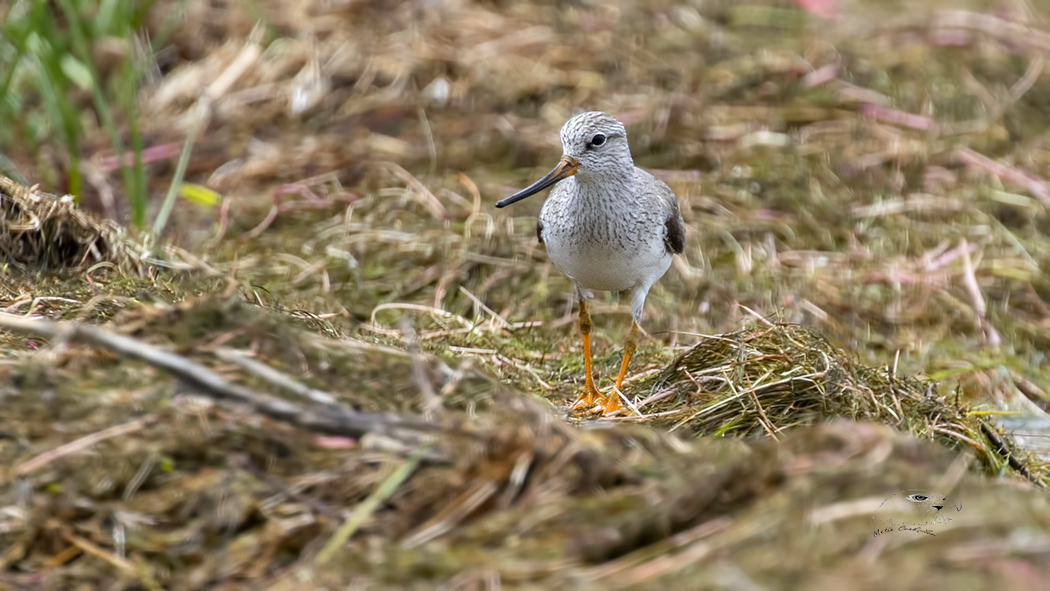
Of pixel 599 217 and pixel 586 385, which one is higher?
pixel 599 217

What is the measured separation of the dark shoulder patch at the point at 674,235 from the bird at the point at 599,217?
0.10m

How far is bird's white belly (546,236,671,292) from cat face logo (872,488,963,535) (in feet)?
7.01

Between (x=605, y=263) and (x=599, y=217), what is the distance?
19 cm

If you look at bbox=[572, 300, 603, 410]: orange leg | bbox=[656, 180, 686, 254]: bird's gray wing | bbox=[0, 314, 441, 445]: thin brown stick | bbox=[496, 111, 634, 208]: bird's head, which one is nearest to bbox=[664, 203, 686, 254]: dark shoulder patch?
bbox=[656, 180, 686, 254]: bird's gray wing

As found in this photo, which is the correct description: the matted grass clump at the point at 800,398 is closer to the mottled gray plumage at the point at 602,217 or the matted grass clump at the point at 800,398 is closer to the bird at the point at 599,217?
the bird at the point at 599,217

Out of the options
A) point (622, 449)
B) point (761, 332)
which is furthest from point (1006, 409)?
point (622, 449)

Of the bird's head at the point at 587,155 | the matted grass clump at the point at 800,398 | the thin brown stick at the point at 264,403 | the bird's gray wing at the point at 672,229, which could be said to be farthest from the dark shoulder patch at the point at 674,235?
the thin brown stick at the point at 264,403

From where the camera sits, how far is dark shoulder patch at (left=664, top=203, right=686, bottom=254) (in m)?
5.27

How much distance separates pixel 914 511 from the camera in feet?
9.48

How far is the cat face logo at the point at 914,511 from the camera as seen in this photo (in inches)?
111

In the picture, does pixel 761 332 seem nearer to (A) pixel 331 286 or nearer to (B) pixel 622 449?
(B) pixel 622 449

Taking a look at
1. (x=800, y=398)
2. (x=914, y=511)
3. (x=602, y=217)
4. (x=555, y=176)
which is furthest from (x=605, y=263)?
(x=914, y=511)

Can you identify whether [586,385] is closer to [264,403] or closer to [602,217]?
[602,217]

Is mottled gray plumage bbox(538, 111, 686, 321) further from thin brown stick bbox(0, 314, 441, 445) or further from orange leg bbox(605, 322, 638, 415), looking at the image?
thin brown stick bbox(0, 314, 441, 445)
